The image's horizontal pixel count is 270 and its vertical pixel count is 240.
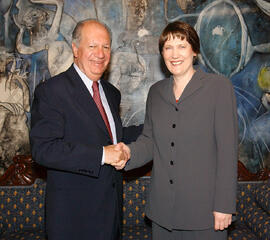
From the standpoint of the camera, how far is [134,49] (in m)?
3.65

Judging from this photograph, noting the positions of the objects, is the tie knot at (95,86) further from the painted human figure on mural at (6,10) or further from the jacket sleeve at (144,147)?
the painted human figure on mural at (6,10)

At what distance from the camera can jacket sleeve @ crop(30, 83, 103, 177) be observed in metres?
2.02

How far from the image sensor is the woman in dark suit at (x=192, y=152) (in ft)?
6.27

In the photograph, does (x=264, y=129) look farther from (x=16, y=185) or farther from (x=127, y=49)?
(x=16, y=185)

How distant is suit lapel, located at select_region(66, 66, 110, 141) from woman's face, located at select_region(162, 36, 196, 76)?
1.93 feet

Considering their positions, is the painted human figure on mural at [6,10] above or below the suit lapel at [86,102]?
above

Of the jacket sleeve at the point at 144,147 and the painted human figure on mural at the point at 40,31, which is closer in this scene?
the jacket sleeve at the point at 144,147

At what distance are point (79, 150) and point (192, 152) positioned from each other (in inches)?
28.1

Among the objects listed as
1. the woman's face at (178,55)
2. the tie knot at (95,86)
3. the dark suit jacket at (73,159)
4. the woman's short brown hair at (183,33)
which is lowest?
the dark suit jacket at (73,159)

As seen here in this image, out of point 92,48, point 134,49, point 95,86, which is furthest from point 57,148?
point 134,49

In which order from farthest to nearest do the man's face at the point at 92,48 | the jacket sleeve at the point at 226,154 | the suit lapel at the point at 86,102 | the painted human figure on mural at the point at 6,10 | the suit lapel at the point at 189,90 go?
the painted human figure on mural at the point at 6,10
the man's face at the point at 92,48
the suit lapel at the point at 86,102
the suit lapel at the point at 189,90
the jacket sleeve at the point at 226,154

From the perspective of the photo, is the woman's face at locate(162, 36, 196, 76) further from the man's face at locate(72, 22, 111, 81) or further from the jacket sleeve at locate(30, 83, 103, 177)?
the jacket sleeve at locate(30, 83, 103, 177)

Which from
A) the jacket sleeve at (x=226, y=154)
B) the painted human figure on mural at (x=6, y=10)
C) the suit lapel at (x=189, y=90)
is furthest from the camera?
the painted human figure on mural at (x=6, y=10)

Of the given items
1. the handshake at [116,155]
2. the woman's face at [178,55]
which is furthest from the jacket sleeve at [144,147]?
the woman's face at [178,55]
